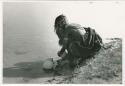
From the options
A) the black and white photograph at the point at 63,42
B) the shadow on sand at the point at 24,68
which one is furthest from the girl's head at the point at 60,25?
the shadow on sand at the point at 24,68

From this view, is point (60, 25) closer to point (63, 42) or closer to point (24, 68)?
point (63, 42)

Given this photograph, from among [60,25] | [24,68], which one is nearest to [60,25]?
[60,25]

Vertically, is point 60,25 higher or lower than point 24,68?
higher

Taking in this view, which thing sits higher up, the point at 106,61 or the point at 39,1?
the point at 39,1

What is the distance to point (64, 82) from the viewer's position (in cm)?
195

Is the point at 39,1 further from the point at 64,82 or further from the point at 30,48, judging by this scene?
the point at 64,82

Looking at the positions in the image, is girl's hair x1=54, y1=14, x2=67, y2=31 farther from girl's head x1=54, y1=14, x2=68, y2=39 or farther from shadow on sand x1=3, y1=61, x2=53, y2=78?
shadow on sand x1=3, y1=61, x2=53, y2=78

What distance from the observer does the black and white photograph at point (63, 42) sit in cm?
195

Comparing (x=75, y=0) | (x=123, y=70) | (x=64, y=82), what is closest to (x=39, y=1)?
(x=75, y=0)

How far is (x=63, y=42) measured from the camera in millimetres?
1966

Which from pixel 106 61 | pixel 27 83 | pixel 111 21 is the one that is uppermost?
pixel 111 21

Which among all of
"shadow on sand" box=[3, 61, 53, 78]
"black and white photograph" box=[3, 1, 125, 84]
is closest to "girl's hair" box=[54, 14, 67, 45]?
"black and white photograph" box=[3, 1, 125, 84]

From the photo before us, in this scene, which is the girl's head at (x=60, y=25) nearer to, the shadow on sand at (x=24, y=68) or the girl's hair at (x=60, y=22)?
the girl's hair at (x=60, y=22)

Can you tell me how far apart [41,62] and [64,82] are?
0.53 ft
